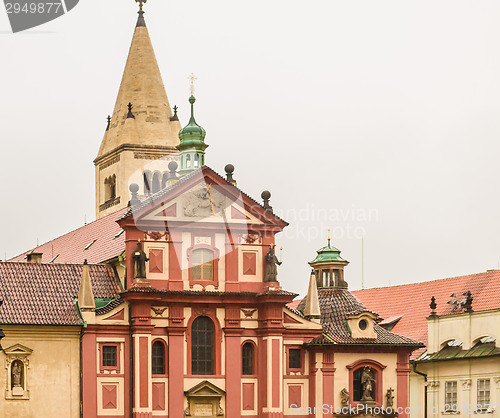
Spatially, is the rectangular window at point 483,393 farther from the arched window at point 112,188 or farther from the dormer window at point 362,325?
the arched window at point 112,188

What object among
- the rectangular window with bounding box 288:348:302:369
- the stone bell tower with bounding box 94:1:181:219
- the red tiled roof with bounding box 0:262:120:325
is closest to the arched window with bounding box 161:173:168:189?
the stone bell tower with bounding box 94:1:181:219

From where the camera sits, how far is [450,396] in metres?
74.6

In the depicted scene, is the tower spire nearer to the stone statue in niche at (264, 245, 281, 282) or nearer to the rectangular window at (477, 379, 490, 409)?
the stone statue in niche at (264, 245, 281, 282)

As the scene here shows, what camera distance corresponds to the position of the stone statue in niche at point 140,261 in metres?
67.6

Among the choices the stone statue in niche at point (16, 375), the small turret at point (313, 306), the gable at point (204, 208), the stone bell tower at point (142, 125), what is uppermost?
the stone bell tower at point (142, 125)

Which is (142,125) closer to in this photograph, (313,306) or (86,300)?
(313,306)

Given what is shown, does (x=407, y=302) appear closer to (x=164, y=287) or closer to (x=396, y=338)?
(x=396, y=338)

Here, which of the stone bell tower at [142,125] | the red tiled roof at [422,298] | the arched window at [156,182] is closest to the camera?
the red tiled roof at [422,298]

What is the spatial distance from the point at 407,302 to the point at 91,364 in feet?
74.4

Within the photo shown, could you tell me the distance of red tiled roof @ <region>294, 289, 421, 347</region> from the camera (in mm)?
71375

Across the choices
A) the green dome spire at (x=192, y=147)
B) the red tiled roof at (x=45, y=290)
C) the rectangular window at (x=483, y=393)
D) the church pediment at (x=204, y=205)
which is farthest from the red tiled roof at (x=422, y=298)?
the red tiled roof at (x=45, y=290)

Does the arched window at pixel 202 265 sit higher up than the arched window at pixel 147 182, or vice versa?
the arched window at pixel 147 182

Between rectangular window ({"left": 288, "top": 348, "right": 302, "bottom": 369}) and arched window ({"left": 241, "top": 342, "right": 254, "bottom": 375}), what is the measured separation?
6.25 ft

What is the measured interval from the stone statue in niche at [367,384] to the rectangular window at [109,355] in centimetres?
1229
